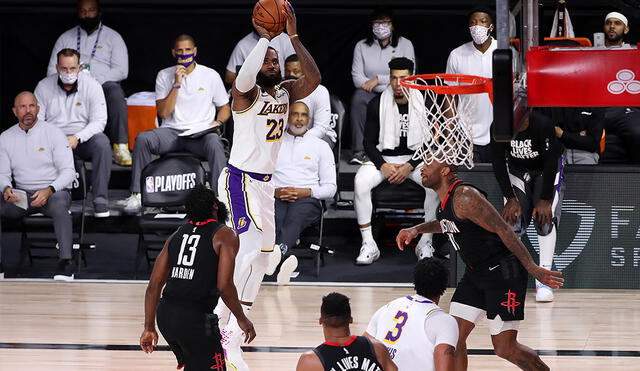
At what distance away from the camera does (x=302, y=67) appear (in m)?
6.59

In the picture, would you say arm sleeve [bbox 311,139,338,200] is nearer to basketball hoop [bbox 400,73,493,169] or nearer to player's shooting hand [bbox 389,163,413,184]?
player's shooting hand [bbox 389,163,413,184]

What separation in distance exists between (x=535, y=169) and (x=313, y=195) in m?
2.06

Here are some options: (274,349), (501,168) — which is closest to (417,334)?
(274,349)

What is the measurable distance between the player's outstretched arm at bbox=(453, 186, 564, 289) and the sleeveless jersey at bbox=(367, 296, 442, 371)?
0.85m

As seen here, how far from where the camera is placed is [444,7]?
11.6 metres

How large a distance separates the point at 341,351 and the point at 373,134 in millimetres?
5696

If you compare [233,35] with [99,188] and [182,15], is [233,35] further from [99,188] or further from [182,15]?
[99,188]

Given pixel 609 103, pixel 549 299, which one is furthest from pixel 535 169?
pixel 609 103

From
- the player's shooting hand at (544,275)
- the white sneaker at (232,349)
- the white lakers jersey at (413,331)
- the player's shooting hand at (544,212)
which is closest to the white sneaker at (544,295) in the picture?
the player's shooting hand at (544,212)

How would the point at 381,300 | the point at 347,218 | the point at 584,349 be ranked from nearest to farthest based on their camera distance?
the point at 584,349 → the point at 381,300 → the point at 347,218

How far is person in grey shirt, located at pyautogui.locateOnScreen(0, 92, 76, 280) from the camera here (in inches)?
372

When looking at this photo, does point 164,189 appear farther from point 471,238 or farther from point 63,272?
point 471,238

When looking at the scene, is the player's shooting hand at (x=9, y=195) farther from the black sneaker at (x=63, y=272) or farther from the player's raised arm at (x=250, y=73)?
the player's raised arm at (x=250, y=73)

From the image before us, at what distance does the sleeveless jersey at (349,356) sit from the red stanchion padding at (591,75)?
1574mm
